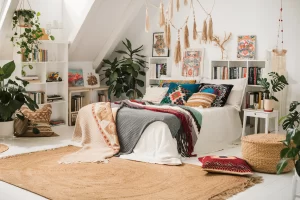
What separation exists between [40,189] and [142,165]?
1.29 m

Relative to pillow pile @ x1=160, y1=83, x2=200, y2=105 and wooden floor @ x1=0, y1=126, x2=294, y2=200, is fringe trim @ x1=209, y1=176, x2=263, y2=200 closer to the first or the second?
wooden floor @ x1=0, y1=126, x2=294, y2=200

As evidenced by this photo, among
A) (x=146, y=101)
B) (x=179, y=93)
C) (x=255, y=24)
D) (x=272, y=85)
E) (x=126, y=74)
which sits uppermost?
(x=255, y=24)

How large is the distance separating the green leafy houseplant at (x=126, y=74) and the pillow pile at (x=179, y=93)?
1.26 m

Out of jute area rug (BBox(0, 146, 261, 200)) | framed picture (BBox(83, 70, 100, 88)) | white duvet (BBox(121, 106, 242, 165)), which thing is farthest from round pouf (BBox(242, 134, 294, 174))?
framed picture (BBox(83, 70, 100, 88))

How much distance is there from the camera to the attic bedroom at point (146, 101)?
4352 mm

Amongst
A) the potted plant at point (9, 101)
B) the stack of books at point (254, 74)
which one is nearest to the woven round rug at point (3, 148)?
the potted plant at point (9, 101)

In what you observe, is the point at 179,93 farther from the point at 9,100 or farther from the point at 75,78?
the point at 9,100

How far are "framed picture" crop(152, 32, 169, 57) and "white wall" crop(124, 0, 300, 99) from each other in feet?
0.76

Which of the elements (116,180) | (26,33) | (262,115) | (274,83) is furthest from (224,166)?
(26,33)

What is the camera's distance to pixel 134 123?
546cm

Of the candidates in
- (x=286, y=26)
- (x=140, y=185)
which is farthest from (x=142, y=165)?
(x=286, y=26)

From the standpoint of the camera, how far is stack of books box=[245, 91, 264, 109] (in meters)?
6.37

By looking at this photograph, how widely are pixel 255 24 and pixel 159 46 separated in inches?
72.3

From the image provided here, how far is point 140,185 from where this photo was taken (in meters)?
4.19
